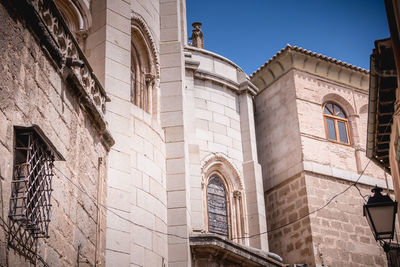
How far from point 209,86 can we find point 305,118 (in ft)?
9.60

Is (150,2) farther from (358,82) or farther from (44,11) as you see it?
(358,82)

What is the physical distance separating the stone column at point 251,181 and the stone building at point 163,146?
35mm

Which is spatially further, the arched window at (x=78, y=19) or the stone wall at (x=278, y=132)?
the stone wall at (x=278, y=132)

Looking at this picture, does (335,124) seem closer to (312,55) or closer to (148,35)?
(312,55)

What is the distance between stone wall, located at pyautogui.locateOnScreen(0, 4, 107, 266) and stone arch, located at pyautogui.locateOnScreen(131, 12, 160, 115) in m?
3.38

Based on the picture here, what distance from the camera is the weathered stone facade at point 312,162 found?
56.0 feet

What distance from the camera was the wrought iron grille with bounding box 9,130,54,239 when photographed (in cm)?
673

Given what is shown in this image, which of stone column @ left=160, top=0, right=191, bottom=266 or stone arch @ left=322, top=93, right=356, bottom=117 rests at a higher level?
stone arch @ left=322, top=93, right=356, bottom=117

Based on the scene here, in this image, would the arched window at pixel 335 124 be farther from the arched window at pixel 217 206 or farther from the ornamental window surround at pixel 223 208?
the arched window at pixel 217 206

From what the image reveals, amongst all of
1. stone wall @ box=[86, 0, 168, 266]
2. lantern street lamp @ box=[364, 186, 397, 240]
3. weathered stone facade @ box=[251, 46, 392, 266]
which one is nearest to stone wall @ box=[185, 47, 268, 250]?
weathered stone facade @ box=[251, 46, 392, 266]

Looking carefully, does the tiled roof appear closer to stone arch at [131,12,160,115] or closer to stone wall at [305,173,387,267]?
stone wall at [305,173,387,267]

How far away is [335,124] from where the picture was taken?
19.2 m

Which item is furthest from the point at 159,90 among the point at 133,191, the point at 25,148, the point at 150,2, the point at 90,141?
the point at 25,148

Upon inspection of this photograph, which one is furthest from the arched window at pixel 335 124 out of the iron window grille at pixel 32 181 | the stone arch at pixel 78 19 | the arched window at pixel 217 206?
Answer: the iron window grille at pixel 32 181
